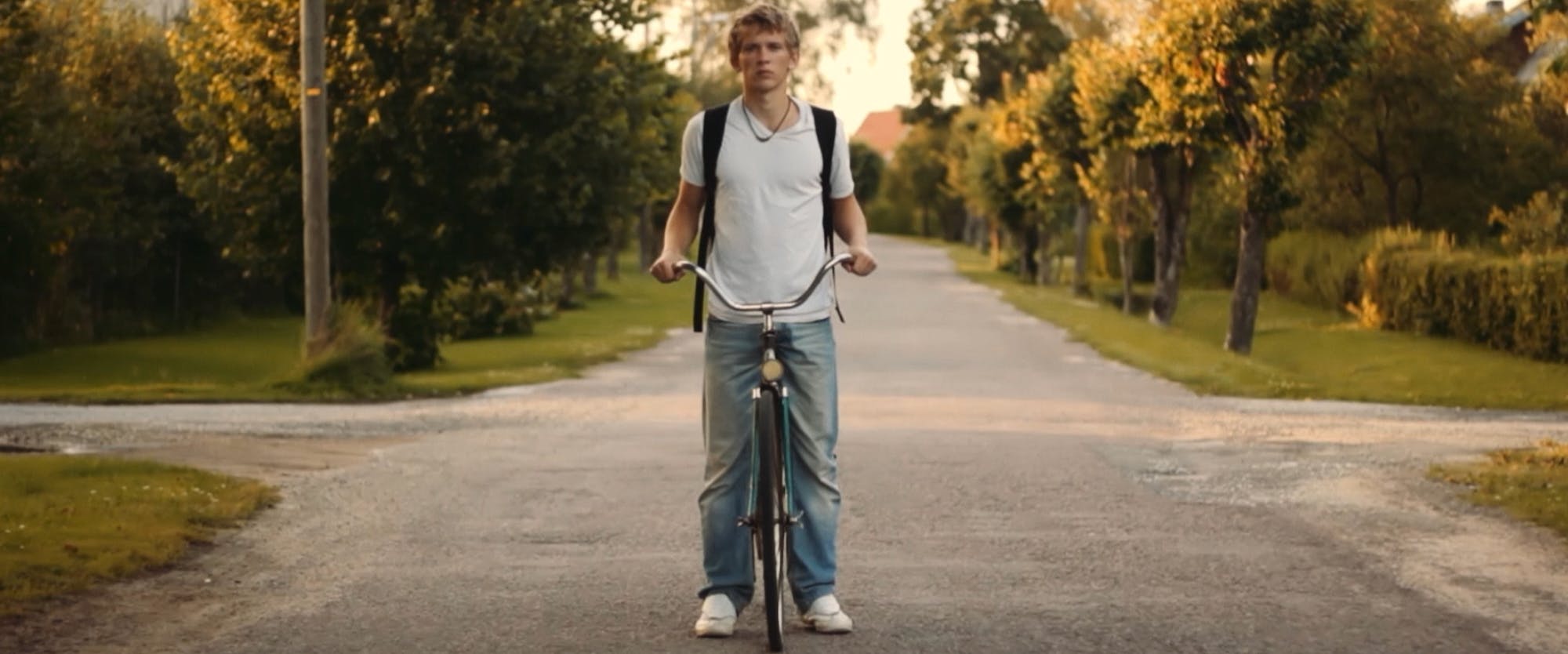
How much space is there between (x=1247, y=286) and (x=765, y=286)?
2930 cm

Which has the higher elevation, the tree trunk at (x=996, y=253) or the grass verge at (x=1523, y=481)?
the grass verge at (x=1523, y=481)

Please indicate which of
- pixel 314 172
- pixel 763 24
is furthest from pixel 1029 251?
pixel 763 24

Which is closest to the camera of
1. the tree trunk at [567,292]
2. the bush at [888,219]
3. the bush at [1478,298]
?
the bush at [1478,298]

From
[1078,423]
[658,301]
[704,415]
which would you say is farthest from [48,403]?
[658,301]

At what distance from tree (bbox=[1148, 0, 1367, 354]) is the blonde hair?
25.1m

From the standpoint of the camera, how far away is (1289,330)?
42219mm

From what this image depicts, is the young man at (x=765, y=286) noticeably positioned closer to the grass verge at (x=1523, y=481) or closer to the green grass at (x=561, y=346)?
the grass verge at (x=1523, y=481)

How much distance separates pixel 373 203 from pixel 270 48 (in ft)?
6.78

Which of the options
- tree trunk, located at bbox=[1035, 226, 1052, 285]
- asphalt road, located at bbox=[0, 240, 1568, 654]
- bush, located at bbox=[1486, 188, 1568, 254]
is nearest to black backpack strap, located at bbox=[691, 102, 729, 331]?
asphalt road, located at bbox=[0, 240, 1568, 654]

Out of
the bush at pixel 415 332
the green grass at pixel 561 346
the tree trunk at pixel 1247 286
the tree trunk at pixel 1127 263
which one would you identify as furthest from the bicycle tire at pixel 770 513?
the tree trunk at pixel 1127 263

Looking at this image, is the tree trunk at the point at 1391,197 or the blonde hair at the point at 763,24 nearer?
the blonde hair at the point at 763,24

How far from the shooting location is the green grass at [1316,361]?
22.9m

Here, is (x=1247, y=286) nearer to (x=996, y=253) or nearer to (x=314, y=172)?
(x=314, y=172)

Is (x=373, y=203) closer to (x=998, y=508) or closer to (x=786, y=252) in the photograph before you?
(x=998, y=508)
